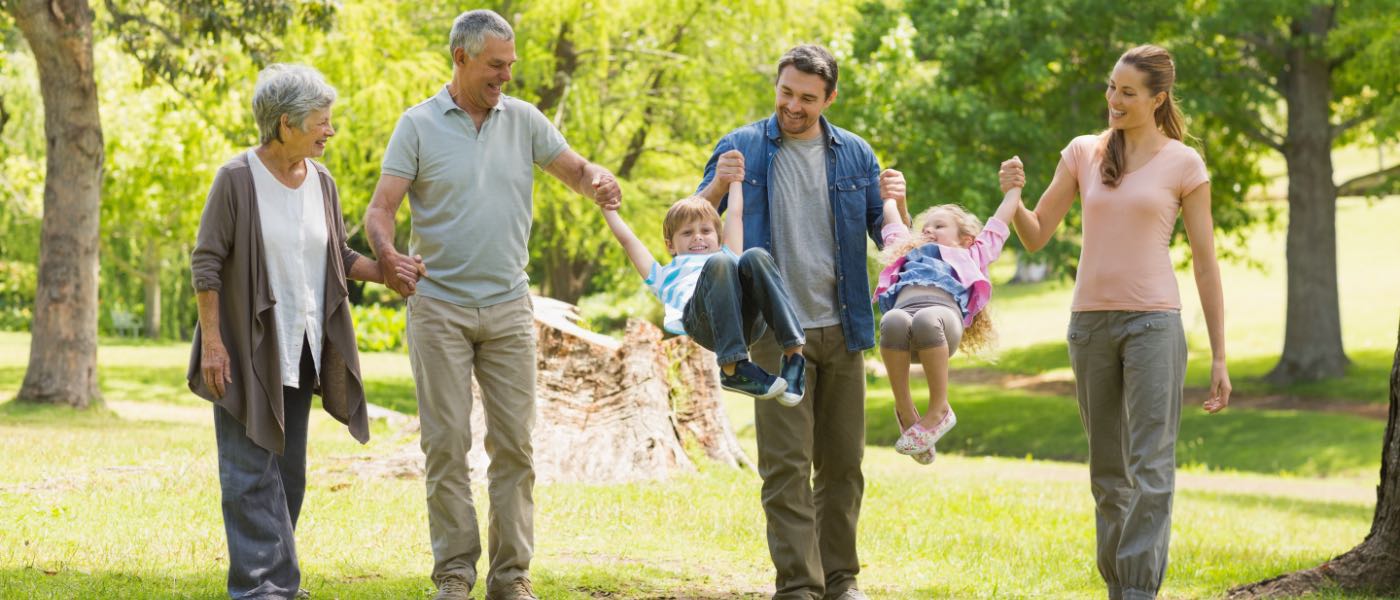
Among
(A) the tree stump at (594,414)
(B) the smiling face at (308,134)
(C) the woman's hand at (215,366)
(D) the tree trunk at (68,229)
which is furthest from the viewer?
(D) the tree trunk at (68,229)

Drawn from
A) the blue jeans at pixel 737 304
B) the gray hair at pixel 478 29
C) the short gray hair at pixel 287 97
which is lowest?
the blue jeans at pixel 737 304

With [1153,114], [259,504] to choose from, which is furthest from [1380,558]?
[259,504]

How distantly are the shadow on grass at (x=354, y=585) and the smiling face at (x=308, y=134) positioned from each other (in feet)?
6.14

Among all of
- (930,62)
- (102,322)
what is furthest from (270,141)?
(102,322)

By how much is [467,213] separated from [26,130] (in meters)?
28.1

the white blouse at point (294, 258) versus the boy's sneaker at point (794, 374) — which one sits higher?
the white blouse at point (294, 258)

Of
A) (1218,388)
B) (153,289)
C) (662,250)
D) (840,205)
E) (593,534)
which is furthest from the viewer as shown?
(153,289)

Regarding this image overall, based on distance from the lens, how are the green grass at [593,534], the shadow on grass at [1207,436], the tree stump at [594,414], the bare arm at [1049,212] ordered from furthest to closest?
1. the shadow on grass at [1207,436]
2. the tree stump at [594,414]
3. the green grass at [593,534]
4. the bare arm at [1049,212]

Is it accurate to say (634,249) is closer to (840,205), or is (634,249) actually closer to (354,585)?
(840,205)

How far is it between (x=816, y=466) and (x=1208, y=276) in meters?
1.71

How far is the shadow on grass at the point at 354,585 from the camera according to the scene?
5.76m

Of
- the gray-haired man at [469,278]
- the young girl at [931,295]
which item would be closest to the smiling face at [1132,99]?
the young girl at [931,295]

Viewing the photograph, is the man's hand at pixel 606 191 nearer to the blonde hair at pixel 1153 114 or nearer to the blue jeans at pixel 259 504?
the blue jeans at pixel 259 504

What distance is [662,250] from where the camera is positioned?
71.1ft
